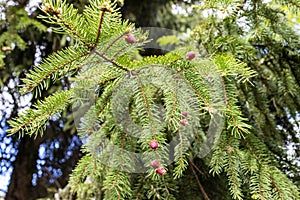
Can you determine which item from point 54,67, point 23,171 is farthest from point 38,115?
point 23,171

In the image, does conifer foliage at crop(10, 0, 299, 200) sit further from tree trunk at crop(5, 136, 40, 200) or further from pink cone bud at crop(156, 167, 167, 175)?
tree trunk at crop(5, 136, 40, 200)

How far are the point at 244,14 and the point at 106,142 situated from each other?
49cm

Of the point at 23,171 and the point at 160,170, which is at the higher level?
the point at 160,170

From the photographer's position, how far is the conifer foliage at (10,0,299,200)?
0.54 m

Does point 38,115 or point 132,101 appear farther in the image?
point 132,101

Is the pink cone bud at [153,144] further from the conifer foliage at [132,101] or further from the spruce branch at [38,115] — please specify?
the spruce branch at [38,115]

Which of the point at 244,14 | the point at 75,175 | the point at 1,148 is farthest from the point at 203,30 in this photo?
the point at 1,148

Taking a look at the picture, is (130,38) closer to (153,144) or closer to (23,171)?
(153,144)

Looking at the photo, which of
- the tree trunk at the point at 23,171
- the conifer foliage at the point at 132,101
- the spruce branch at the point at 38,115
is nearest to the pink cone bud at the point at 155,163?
the conifer foliage at the point at 132,101

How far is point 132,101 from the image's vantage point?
0.81 meters

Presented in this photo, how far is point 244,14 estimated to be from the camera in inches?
35.8

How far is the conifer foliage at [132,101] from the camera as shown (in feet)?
1.76

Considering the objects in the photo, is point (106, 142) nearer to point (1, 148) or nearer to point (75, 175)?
point (75, 175)

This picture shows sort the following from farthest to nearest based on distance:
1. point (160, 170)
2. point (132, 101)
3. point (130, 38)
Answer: point (132, 101) → point (160, 170) → point (130, 38)
